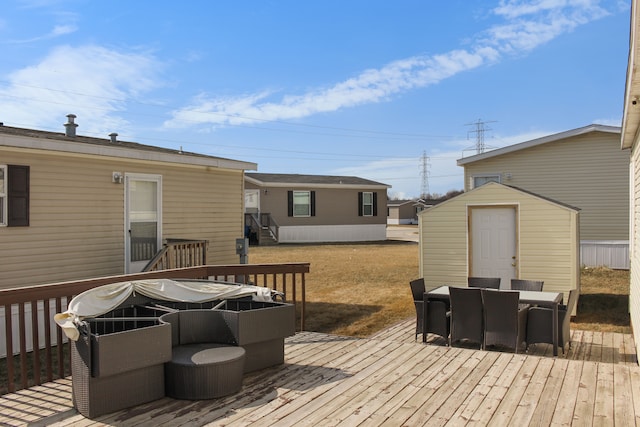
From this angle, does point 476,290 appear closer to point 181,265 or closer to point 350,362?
point 350,362

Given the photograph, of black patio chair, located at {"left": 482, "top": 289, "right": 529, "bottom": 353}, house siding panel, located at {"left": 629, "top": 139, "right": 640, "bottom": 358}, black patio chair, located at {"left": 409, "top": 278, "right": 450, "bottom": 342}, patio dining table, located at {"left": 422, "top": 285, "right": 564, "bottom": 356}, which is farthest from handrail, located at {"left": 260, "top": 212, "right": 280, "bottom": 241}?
house siding panel, located at {"left": 629, "top": 139, "right": 640, "bottom": 358}

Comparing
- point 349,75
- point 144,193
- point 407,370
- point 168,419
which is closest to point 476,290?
point 407,370

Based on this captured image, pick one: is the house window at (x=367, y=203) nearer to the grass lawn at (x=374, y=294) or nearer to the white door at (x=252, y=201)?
the white door at (x=252, y=201)

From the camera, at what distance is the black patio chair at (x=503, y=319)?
18.9 ft

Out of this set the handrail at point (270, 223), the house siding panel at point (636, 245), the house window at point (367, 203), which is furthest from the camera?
the house window at point (367, 203)

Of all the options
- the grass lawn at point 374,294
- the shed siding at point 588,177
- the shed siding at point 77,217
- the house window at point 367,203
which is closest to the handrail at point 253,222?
the grass lawn at point 374,294

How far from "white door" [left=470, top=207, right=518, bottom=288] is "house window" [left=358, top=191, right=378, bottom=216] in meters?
17.5

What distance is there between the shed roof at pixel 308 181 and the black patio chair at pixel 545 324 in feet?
62.6

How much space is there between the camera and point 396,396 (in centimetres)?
382

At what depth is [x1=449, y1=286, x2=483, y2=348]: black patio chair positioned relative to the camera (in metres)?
6.03

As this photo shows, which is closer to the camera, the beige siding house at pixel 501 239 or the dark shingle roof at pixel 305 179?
the beige siding house at pixel 501 239

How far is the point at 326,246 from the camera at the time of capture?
23125mm

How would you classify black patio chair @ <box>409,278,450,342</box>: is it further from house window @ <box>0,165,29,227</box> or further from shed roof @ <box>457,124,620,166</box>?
shed roof @ <box>457,124,620,166</box>

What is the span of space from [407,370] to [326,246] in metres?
18.6
